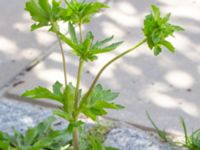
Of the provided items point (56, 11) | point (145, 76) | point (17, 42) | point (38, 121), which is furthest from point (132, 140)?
point (17, 42)

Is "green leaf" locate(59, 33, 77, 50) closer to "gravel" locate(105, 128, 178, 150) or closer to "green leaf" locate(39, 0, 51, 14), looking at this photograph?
"green leaf" locate(39, 0, 51, 14)

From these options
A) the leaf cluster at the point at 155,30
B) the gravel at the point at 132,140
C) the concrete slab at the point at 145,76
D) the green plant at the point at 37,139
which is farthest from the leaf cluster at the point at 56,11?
the concrete slab at the point at 145,76

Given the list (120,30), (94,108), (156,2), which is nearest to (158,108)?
(120,30)

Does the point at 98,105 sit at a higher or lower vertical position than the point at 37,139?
higher

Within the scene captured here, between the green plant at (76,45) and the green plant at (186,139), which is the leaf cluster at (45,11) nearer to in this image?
the green plant at (76,45)

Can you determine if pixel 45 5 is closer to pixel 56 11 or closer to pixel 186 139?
pixel 56 11

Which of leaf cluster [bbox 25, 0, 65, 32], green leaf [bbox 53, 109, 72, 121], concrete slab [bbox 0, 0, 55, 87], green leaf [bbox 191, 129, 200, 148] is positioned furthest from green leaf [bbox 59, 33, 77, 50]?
concrete slab [bbox 0, 0, 55, 87]
